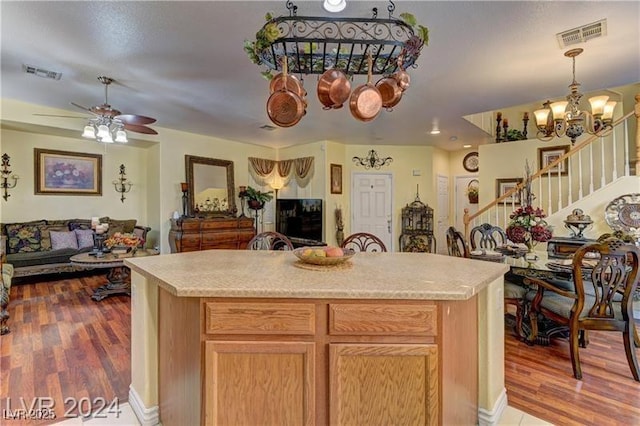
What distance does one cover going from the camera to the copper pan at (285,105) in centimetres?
169

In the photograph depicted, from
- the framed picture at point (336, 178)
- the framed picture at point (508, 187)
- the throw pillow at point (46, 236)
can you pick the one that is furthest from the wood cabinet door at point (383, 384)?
the throw pillow at point (46, 236)

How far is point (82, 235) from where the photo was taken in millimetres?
5352

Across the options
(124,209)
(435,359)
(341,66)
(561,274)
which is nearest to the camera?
(435,359)

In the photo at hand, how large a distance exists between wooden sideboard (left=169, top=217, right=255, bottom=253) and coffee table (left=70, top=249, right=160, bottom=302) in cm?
81

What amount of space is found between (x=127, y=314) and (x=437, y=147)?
21.5 ft

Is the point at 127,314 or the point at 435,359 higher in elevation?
the point at 435,359

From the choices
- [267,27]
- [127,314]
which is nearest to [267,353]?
[267,27]

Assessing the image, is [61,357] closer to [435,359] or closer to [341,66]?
[435,359]

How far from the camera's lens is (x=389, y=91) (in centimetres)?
182

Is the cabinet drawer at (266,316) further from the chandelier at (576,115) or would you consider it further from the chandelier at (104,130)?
the chandelier at (576,115)

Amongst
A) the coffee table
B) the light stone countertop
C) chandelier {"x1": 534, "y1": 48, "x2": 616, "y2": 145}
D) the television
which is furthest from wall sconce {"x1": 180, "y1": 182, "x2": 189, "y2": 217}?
chandelier {"x1": 534, "y1": 48, "x2": 616, "y2": 145}

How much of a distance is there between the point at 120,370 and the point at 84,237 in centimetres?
391

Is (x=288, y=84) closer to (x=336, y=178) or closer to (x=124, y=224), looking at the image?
(x=336, y=178)

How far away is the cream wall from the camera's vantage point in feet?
16.6
